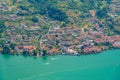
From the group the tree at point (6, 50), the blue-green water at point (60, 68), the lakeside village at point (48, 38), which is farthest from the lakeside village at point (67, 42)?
the blue-green water at point (60, 68)

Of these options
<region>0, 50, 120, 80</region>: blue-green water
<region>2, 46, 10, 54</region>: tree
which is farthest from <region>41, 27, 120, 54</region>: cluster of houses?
<region>2, 46, 10, 54</region>: tree

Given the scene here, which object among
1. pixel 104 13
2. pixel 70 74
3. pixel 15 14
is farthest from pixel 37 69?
pixel 104 13

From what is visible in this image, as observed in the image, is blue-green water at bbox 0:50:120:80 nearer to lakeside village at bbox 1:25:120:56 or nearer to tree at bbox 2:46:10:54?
tree at bbox 2:46:10:54

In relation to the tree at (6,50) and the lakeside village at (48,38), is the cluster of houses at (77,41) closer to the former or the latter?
the lakeside village at (48,38)

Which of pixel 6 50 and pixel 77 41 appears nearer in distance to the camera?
pixel 6 50

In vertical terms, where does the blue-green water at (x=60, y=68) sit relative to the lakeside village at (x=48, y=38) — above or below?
below

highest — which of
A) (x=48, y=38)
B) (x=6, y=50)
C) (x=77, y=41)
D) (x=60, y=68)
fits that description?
(x=48, y=38)

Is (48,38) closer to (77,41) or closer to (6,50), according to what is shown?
(77,41)

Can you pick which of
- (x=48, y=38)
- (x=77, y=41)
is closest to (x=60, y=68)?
(x=48, y=38)
